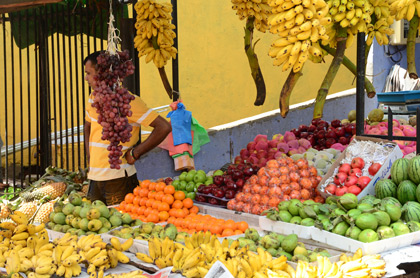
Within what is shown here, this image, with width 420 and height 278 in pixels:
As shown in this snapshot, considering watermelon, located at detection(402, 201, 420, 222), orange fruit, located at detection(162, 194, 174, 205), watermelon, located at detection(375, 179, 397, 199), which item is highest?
watermelon, located at detection(375, 179, 397, 199)

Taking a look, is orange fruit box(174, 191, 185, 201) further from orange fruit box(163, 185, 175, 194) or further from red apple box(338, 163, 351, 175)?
red apple box(338, 163, 351, 175)

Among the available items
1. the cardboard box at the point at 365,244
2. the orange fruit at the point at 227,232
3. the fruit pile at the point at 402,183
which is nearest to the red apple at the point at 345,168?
the fruit pile at the point at 402,183

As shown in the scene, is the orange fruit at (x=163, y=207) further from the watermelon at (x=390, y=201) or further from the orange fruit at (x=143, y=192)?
the watermelon at (x=390, y=201)

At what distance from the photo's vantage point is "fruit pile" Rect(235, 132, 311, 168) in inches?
198

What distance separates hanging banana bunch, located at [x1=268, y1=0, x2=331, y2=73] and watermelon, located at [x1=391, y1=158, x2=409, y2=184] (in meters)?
0.97

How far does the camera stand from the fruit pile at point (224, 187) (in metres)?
4.10

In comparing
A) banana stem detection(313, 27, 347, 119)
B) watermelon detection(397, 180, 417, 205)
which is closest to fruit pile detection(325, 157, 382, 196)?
watermelon detection(397, 180, 417, 205)

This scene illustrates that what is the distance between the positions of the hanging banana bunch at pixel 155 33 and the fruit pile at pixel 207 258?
8.26 ft

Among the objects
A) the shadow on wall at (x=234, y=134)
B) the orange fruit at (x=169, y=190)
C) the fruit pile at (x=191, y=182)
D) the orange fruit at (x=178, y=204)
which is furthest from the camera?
the shadow on wall at (x=234, y=134)

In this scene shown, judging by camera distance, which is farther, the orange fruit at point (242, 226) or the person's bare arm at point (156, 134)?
the person's bare arm at point (156, 134)

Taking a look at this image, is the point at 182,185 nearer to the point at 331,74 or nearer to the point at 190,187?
the point at 190,187

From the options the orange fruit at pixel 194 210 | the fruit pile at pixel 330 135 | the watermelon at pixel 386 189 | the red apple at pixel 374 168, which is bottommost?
the orange fruit at pixel 194 210

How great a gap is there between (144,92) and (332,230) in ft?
17.1

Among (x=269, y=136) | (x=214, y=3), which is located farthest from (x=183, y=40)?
(x=269, y=136)
